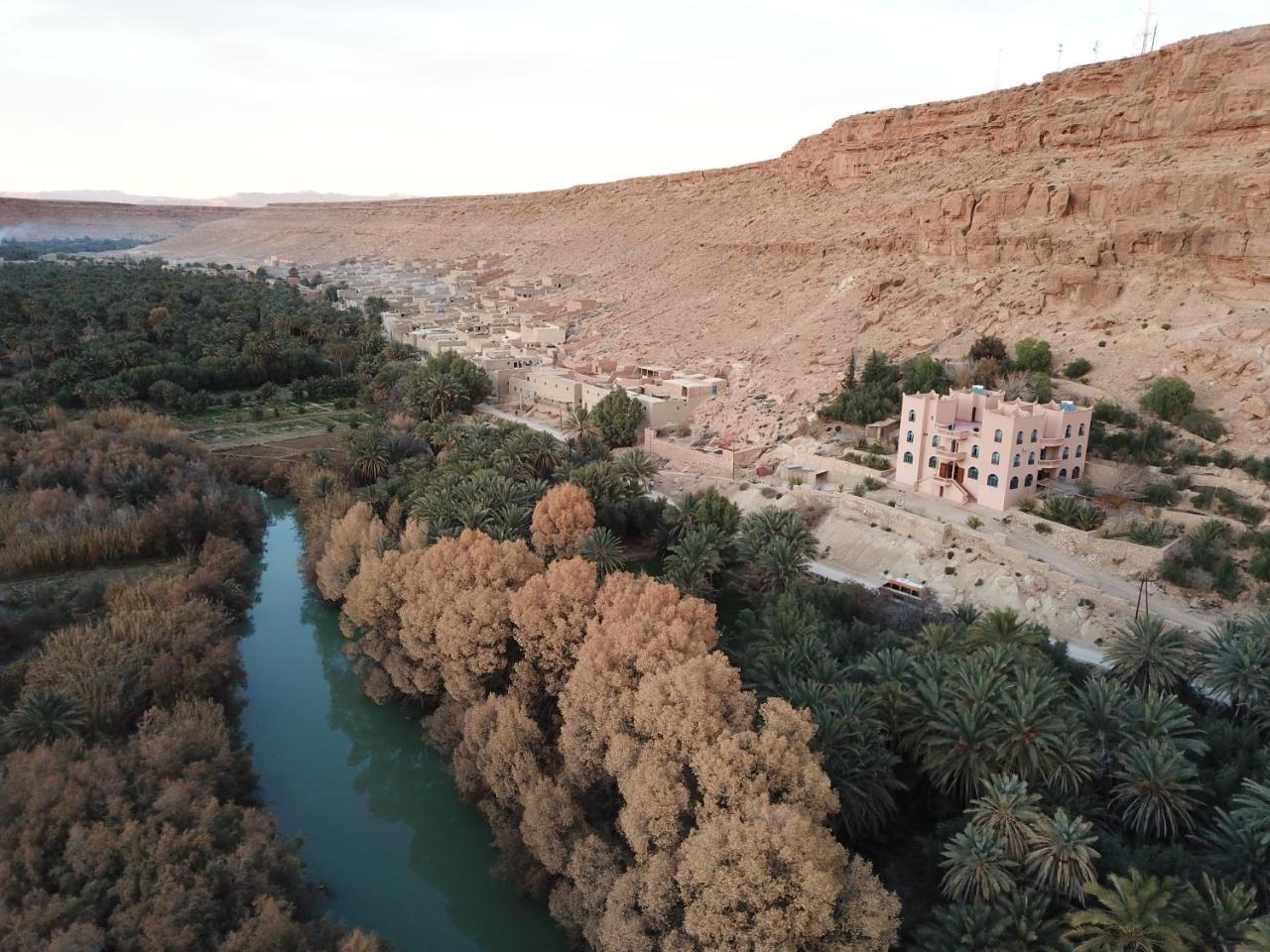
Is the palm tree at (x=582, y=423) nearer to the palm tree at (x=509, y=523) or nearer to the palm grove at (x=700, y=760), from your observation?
the palm tree at (x=509, y=523)

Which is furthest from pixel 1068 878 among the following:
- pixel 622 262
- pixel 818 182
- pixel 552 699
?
pixel 622 262

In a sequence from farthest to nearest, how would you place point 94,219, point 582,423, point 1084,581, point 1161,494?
point 94,219, point 582,423, point 1161,494, point 1084,581

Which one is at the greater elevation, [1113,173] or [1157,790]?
[1113,173]

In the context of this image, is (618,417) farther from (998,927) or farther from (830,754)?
(998,927)

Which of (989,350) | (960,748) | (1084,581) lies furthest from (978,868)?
(989,350)

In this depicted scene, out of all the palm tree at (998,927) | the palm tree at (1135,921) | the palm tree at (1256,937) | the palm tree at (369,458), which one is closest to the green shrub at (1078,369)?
the palm tree at (1135,921)

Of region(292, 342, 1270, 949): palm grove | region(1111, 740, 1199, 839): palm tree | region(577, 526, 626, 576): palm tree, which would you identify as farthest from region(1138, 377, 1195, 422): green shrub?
region(577, 526, 626, 576): palm tree

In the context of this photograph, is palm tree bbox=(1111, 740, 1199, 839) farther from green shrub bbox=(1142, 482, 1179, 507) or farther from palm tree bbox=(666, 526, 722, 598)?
green shrub bbox=(1142, 482, 1179, 507)
